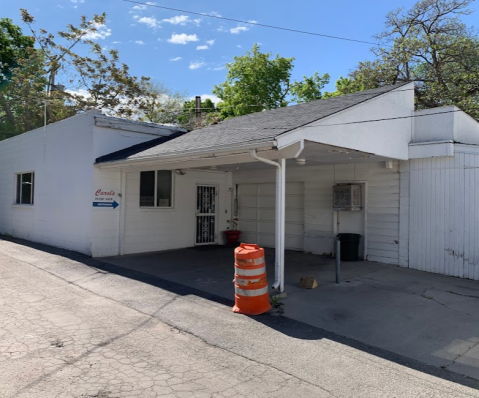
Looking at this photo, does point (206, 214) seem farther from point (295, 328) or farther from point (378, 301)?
point (295, 328)

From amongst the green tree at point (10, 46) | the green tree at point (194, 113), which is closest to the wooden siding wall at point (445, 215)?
the green tree at point (194, 113)

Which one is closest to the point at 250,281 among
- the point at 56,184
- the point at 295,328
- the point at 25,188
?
the point at 295,328

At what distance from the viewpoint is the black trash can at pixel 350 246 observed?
10.4 metres

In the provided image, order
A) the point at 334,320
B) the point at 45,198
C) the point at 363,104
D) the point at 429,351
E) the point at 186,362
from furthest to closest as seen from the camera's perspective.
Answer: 1. the point at 45,198
2. the point at 363,104
3. the point at 334,320
4. the point at 429,351
5. the point at 186,362

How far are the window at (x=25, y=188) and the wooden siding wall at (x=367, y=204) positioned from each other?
895 centimetres

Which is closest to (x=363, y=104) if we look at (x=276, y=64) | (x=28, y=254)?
(x=28, y=254)

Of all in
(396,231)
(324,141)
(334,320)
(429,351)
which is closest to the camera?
(429,351)

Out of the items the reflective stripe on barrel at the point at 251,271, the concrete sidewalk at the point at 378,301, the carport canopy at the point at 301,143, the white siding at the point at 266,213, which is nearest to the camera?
the concrete sidewalk at the point at 378,301

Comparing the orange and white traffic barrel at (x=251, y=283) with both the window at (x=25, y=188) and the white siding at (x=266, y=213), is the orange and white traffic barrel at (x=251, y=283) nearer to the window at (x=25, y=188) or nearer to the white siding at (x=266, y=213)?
the white siding at (x=266, y=213)

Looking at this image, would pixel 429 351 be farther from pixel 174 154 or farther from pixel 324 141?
Result: pixel 174 154

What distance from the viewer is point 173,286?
7574 millimetres

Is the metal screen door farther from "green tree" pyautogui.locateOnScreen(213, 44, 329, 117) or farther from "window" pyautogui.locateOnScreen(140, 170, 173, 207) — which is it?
"green tree" pyautogui.locateOnScreen(213, 44, 329, 117)

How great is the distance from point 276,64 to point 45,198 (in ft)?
70.1

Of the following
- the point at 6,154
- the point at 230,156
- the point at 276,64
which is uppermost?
the point at 276,64
